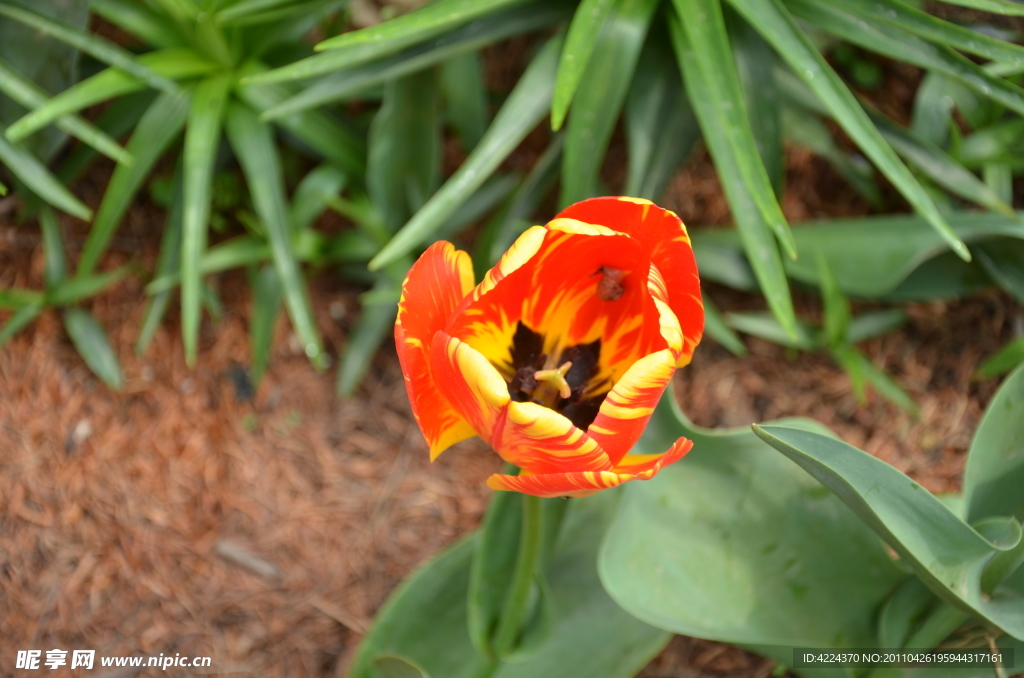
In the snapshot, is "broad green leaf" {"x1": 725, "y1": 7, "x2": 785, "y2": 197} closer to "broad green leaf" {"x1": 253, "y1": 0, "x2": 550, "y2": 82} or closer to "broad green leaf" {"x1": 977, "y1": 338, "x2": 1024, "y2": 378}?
"broad green leaf" {"x1": 253, "y1": 0, "x2": 550, "y2": 82}

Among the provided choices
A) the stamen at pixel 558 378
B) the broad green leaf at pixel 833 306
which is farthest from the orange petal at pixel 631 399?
the broad green leaf at pixel 833 306

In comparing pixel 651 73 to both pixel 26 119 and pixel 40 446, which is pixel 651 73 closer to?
pixel 26 119

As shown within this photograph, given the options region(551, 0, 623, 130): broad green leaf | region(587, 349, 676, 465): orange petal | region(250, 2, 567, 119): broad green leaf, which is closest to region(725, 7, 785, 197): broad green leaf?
region(551, 0, 623, 130): broad green leaf

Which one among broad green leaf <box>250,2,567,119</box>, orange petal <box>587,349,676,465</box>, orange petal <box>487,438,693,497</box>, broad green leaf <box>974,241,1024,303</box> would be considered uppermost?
broad green leaf <box>250,2,567,119</box>

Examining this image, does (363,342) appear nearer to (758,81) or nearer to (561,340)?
(561,340)

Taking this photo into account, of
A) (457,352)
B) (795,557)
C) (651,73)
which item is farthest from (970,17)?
(457,352)
